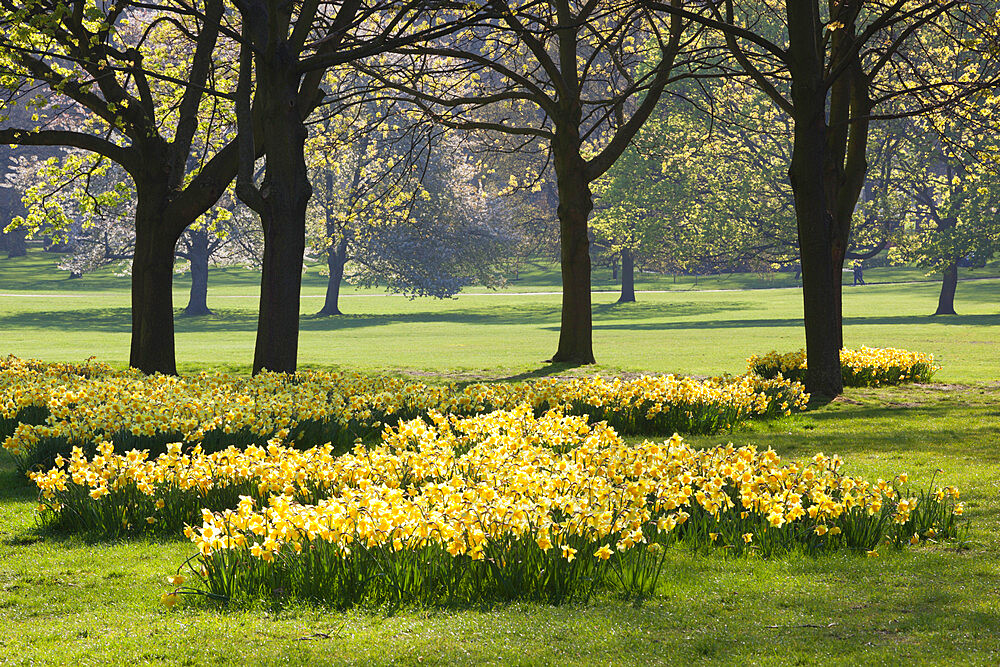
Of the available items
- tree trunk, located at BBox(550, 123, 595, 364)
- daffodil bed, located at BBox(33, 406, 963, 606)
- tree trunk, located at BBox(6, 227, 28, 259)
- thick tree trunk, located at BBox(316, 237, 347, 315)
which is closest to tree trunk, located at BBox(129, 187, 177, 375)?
tree trunk, located at BBox(550, 123, 595, 364)

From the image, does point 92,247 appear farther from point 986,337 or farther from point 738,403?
point 738,403

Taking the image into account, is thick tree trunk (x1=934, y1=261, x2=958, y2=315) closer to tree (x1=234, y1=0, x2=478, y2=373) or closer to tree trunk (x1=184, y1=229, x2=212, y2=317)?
tree (x1=234, y1=0, x2=478, y2=373)

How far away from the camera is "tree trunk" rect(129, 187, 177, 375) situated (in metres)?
15.1

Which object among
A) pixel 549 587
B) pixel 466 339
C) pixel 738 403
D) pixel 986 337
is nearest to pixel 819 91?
pixel 738 403

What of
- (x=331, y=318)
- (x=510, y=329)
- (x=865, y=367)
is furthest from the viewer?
(x=331, y=318)

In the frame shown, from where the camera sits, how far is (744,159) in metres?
42.1

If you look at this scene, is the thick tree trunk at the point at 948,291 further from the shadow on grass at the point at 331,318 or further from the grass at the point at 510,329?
the shadow on grass at the point at 331,318

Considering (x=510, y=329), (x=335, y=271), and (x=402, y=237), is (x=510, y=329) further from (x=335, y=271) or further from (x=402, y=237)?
(x=335, y=271)

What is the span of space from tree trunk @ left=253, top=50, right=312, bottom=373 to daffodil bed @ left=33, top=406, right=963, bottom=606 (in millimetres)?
6162

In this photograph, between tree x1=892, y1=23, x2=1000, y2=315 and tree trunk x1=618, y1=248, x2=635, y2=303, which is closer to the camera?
tree x1=892, y1=23, x2=1000, y2=315

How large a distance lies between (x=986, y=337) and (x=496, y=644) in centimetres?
2587

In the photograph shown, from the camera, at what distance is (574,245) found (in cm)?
1781

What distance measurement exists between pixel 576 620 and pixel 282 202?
32.6 ft

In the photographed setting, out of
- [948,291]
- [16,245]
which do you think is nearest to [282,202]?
[948,291]
